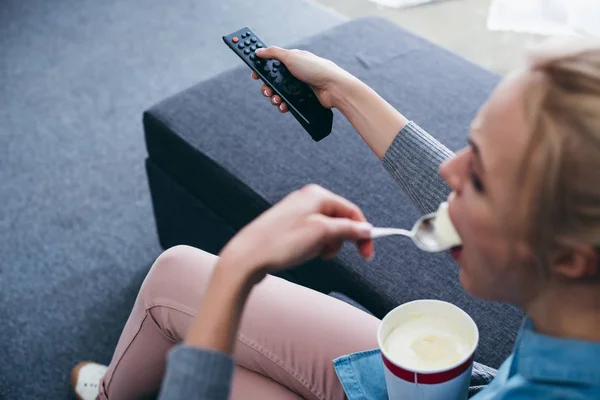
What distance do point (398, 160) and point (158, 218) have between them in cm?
79

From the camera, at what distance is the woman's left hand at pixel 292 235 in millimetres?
758

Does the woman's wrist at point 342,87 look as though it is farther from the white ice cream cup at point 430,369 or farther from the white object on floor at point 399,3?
the white object on floor at point 399,3

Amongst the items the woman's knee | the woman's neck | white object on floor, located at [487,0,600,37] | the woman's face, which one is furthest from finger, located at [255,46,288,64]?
white object on floor, located at [487,0,600,37]

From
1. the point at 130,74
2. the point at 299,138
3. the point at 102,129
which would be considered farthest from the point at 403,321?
the point at 130,74

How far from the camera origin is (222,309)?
0.75 metres

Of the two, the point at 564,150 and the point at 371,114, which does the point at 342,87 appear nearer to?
the point at 371,114

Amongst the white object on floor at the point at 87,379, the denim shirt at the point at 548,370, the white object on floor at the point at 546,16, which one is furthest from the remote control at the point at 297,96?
the white object on floor at the point at 546,16

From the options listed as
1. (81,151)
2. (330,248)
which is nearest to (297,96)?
(330,248)

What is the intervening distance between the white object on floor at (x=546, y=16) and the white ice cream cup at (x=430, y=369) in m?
1.91

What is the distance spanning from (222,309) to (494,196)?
30 cm

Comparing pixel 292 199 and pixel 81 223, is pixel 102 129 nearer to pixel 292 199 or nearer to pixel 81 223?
pixel 81 223

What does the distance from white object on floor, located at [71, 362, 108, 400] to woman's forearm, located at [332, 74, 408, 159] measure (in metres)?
0.75

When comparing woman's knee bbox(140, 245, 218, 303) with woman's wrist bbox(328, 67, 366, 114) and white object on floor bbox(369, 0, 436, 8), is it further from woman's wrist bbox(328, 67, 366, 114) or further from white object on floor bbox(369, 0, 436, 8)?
white object on floor bbox(369, 0, 436, 8)

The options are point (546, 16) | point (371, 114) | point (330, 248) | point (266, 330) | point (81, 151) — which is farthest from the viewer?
point (546, 16)
